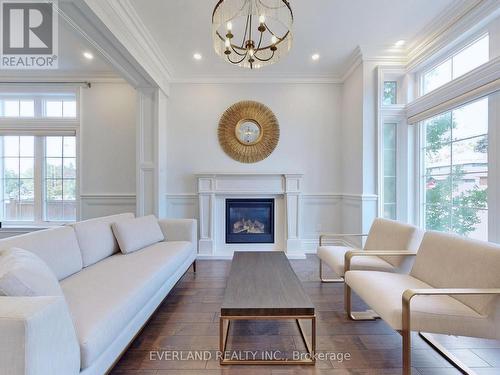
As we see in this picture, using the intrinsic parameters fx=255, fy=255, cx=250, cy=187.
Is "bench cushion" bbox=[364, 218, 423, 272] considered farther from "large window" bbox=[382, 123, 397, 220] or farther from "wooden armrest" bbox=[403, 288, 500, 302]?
"large window" bbox=[382, 123, 397, 220]

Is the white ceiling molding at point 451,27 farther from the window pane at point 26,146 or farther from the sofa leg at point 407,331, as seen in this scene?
the window pane at point 26,146

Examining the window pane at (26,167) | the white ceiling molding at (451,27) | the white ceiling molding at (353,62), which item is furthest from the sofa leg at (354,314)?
the window pane at (26,167)

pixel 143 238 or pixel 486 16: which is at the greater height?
pixel 486 16

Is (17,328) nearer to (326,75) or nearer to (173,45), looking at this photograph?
(173,45)

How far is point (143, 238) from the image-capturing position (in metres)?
2.87

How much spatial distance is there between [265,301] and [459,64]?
3300 millimetres

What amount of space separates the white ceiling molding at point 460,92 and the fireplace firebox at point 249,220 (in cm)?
247

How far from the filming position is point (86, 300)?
1.54m

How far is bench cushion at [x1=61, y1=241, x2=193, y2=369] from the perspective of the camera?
1.29 meters

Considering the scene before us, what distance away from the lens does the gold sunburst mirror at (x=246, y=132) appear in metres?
4.38

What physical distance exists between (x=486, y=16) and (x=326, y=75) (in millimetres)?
2187

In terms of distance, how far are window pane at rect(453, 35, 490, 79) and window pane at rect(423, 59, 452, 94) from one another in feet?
0.36

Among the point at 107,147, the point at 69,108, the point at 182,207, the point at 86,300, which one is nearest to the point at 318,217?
the point at 182,207

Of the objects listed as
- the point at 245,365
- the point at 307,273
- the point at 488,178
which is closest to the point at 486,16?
the point at 488,178
